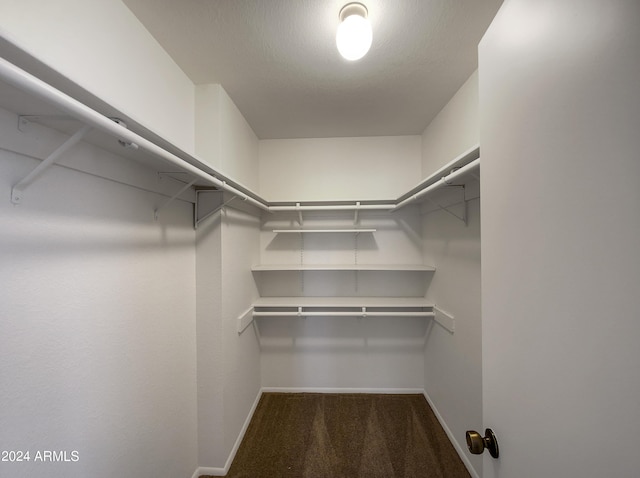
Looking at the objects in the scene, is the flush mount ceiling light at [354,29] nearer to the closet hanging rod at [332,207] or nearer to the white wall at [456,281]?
the white wall at [456,281]

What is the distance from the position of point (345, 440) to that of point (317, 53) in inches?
98.6

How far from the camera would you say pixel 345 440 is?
1741 mm

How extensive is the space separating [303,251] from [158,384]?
56.9 inches

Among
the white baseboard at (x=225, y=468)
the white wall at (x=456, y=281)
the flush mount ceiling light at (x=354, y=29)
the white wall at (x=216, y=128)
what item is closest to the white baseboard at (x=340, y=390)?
the white wall at (x=456, y=281)

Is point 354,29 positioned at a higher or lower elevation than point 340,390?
higher

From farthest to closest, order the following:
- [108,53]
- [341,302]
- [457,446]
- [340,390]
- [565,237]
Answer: [340,390] < [341,302] < [457,446] < [108,53] < [565,237]

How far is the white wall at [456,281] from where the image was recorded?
1.41 metres

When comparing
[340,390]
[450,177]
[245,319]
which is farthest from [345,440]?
[450,177]

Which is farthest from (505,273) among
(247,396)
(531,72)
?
(247,396)

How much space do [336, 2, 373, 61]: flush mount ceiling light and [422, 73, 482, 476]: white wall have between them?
2.67 feet

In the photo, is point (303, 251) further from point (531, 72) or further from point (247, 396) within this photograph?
point (531, 72)

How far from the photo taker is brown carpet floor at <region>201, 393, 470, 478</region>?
1534mm

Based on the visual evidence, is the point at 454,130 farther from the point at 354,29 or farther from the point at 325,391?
the point at 325,391

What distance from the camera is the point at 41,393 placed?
71 centimetres
